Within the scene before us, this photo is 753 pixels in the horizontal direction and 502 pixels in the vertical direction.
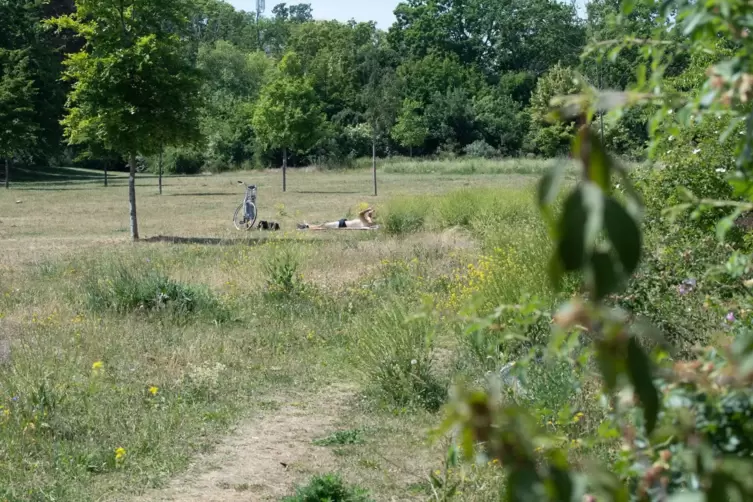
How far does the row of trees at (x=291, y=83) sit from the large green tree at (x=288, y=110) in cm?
A: 7

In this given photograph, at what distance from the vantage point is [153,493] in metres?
4.86

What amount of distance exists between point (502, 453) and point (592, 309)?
0.19m

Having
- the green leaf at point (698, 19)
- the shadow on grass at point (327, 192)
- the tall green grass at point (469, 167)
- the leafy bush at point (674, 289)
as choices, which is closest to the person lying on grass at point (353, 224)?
the leafy bush at point (674, 289)

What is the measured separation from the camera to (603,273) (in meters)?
0.85

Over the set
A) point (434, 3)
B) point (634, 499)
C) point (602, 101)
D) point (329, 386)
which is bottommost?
point (329, 386)

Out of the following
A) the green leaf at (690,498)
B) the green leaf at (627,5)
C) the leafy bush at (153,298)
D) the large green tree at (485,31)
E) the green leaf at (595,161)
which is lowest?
the leafy bush at (153,298)

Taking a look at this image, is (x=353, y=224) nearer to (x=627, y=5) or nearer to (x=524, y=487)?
(x=627, y=5)

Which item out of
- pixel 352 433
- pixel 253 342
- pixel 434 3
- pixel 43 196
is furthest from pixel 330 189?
pixel 434 3

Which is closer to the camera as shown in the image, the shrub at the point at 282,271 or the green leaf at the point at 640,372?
the green leaf at the point at 640,372

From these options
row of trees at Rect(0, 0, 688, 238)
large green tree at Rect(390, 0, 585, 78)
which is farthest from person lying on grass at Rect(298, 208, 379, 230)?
large green tree at Rect(390, 0, 585, 78)

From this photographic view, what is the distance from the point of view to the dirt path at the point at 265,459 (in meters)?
4.90

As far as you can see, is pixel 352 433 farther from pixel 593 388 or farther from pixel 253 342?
pixel 253 342

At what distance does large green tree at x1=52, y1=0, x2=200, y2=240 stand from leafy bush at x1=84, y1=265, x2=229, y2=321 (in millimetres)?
8041

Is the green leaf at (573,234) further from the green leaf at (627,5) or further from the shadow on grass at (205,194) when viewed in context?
the shadow on grass at (205,194)
